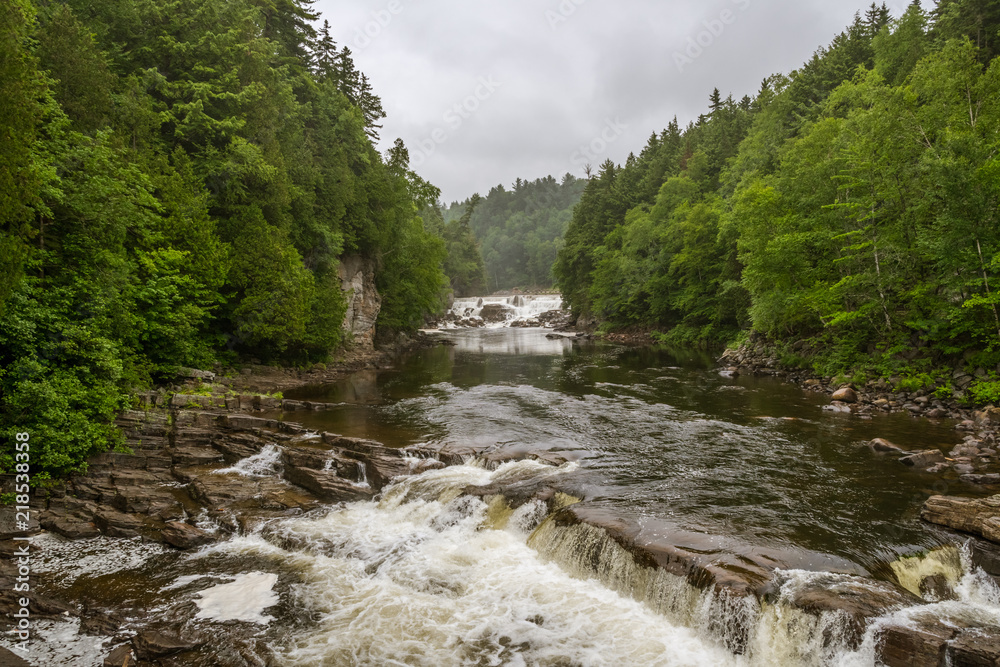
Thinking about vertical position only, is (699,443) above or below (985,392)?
below

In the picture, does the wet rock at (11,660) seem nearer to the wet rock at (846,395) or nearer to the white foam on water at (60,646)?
the white foam on water at (60,646)

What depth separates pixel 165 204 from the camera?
18.3 meters

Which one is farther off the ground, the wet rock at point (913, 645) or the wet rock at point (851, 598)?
the wet rock at point (851, 598)

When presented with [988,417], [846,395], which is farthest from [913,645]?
[846,395]

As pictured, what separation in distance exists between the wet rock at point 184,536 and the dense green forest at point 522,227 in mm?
100089

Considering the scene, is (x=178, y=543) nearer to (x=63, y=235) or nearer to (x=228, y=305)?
(x=63, y=235)

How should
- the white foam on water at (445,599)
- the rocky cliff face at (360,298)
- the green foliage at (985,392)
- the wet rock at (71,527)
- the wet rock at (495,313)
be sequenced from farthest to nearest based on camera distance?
the wet rock at (495,313), the rocky cliff face at (360,298), the green foliage at (985,392), the wet rock at (71,527), the white foam on water at (445,599)

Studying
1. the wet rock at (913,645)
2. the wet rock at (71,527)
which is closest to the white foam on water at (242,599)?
the wet rock at (71,527)

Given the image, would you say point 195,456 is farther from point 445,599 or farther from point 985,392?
point 985,392

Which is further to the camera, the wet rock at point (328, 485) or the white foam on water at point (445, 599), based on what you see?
the wet rock at point (328, 485)

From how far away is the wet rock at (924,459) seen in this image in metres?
12.0

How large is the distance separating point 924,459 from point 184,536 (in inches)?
694

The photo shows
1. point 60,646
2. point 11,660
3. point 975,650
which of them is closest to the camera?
point 975,650

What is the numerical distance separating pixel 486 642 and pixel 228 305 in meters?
20.5
